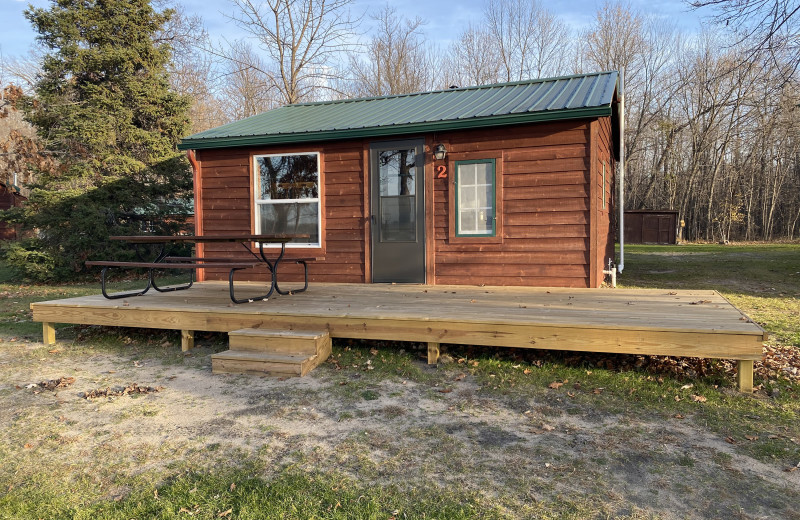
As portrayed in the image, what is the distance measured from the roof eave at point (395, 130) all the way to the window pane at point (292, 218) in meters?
0.92

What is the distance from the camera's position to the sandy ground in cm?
221

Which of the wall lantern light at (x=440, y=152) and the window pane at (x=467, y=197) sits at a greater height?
the wall lantern light at (x=440, y=152)

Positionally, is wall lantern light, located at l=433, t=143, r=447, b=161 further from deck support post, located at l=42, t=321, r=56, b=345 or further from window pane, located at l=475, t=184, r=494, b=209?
deck support post, located at l=42, t=321, r=56, b=345

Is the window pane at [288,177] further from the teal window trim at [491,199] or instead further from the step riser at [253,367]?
the step riser at [253,367]

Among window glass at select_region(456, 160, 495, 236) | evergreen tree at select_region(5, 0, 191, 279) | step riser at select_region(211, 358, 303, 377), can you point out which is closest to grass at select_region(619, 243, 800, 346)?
window glass at select_region(456, 160, 495, 236)

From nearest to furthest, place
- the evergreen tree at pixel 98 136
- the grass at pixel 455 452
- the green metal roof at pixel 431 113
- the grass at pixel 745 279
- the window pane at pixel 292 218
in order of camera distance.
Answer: the grass at pixel 455 452
the green metal roof at pixel 431 113
the grass at pixel 745 279
the window pane at pixel 292 218
the evergreen tree at pixel 98 136

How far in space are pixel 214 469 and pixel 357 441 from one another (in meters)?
0.75

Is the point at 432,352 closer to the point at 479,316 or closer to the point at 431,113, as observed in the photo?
the point at 479,316

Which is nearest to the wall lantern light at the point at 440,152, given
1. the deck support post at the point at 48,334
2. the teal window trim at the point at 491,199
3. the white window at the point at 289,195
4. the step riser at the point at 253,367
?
the teal window trim at the point at 491,199

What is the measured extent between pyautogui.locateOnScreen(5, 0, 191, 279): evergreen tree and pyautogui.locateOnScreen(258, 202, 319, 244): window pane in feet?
19.9

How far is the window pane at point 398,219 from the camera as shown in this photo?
256 inches

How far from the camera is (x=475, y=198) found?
626 cm

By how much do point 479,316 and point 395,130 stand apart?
3161 mm

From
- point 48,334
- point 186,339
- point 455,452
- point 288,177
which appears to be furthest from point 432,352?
point 48,334
